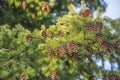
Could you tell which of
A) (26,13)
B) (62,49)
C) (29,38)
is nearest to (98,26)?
(62,49)

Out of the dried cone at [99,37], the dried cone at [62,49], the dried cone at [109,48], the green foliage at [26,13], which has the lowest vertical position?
the dried cone at [62,49]

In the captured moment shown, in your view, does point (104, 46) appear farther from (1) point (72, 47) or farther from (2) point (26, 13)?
(2) point (26, 13)

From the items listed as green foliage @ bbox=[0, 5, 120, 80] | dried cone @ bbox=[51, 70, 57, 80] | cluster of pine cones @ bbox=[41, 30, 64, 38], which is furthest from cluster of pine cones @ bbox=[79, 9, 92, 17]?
dried cone @ bbox=[51, 70, 57, 80]

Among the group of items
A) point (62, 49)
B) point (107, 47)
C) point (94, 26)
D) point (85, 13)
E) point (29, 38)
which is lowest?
point (62, 49)

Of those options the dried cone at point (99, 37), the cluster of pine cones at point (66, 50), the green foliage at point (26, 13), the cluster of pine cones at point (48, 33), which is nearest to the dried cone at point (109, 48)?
the dried cone at point (99, 37)

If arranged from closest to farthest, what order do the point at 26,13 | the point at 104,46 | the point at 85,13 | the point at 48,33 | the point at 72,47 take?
the point at 72,47 → the point at 104,46 → the point at 48,33 → the point at 85,13 → the point at 26,13

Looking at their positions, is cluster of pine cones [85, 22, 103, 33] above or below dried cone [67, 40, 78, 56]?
above

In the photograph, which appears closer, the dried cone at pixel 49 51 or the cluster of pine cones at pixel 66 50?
the cluster of pine cones at pixel 66 50

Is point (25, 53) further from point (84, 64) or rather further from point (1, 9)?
point (1, 9)

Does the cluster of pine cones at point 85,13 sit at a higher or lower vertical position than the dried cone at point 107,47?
higher

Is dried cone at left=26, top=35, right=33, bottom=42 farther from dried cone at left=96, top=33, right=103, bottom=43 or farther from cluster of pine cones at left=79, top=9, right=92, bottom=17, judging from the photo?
dried cone at left=96, top=33, right=103, bottom=43

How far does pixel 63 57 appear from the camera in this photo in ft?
16.1

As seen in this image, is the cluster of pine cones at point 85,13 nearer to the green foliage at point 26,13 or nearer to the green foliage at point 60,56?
the green foliage at point 60,56

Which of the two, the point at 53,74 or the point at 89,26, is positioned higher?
the point at 89,26
